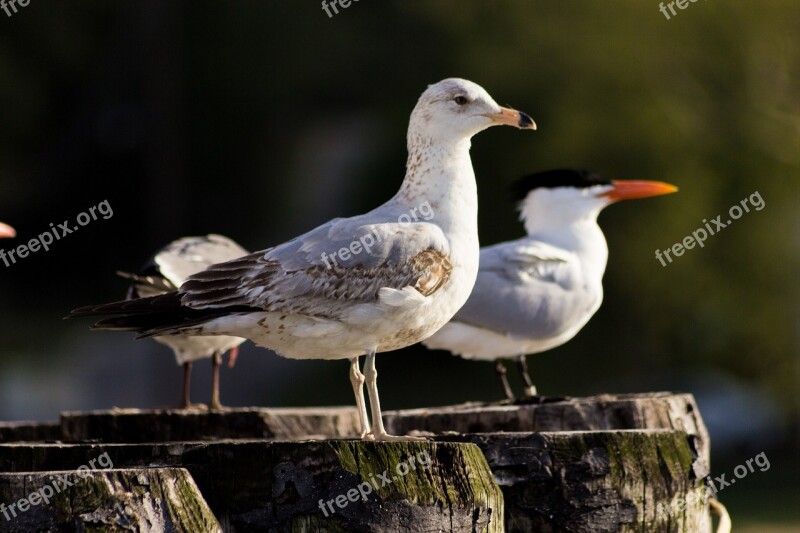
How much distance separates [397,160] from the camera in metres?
13.4

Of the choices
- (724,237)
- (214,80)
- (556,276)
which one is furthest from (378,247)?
(214,80)

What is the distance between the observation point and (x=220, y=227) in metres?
14.9

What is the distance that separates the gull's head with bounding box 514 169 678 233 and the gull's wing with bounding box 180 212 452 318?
405 centimetres

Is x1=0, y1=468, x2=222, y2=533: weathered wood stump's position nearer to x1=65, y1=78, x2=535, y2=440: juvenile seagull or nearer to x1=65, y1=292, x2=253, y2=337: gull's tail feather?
x1=65, y1=292, x2=253, y2=337: gull's tail feather

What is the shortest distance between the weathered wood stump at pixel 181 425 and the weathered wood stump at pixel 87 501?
190 centimetres

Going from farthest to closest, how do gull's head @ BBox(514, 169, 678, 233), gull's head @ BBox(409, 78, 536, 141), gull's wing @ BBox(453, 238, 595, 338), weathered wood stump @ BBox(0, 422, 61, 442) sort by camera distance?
gull's head @ BBox(514, 169, 678, 233)
gull's wing @ BBox(453, 238, 595, 338)
weathered wood stump @ BBox(0, 422, 61, 442)
gull's head @ BBox(409, 78, 536, 141)

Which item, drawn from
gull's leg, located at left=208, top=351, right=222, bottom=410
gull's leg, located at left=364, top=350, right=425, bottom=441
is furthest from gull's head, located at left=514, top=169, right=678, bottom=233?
gull's leg, located at left=364, top=350, right=425, bottom=441

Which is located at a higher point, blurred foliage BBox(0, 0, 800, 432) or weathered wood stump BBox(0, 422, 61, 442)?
blurred foliage BBox(0, 0, 800, 432)

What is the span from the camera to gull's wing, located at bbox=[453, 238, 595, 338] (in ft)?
23.5

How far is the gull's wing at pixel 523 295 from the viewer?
7.18m

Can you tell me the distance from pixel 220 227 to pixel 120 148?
1.68 metres

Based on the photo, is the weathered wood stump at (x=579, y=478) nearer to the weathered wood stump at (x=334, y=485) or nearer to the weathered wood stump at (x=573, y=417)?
the weathered wood stump at (x=334, y=485)

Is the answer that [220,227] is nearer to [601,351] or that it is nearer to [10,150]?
[10,150]

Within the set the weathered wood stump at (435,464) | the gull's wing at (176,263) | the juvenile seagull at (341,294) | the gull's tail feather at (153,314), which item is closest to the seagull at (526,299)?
the gull's wing at (176,263)
